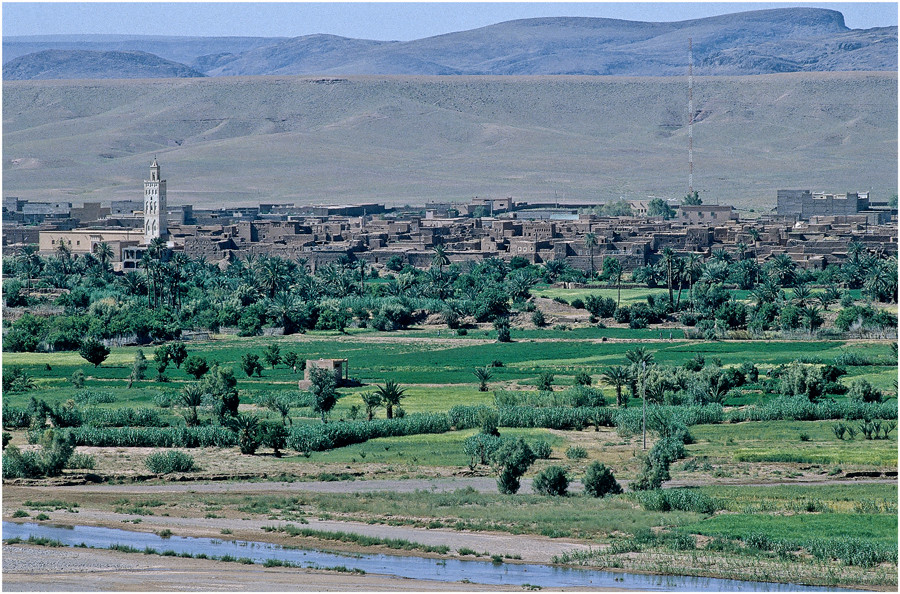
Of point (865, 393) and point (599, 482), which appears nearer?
point (599, 482)

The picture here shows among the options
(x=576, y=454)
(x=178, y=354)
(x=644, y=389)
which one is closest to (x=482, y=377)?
(x=644, y=389)

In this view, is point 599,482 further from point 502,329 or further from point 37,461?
point 502,329

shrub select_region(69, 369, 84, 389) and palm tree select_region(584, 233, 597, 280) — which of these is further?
palm tree select_region(584, 233, 597, 280)

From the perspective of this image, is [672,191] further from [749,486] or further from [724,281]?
[749,486]

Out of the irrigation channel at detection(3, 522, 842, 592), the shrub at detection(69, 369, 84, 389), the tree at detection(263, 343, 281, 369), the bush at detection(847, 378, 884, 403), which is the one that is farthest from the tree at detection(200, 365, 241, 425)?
the bush at detection(847, 378, 884, 403)

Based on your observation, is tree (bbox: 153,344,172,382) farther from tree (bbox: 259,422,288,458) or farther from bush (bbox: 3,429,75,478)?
bush (bbox: 3,429,75,478)
